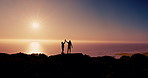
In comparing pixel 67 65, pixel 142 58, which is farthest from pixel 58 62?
pixel 142 58

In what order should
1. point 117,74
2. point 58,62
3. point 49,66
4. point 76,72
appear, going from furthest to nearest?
1. point 58,62
2. point 49,66
3. point 76,72
4. point 117,74

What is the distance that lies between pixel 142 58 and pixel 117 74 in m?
10.8

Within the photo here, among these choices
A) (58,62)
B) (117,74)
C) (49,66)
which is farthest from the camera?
(58,62)

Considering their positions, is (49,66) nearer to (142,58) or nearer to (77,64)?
(77,64)

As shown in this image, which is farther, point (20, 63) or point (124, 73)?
point (20, 63)

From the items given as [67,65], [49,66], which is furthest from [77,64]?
[49,66]

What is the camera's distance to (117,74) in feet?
65.2

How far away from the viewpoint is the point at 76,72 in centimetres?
2308

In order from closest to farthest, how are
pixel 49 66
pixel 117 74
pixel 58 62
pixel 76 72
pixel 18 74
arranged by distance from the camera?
pixel 117 74, pixel 18 74, pixel 76 72, pixel 49 66, pixel 58 62

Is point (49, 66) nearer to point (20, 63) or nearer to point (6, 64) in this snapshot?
point (20, 63)

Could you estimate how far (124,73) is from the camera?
66.2 ft

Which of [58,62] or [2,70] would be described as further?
[58,62]

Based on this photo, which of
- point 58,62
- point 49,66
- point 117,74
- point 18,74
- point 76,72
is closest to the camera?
point 117,74

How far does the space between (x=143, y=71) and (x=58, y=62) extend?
42.9ft
